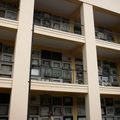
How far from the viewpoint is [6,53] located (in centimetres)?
782

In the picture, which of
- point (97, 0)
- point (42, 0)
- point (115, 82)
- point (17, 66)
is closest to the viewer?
point (17, 66)

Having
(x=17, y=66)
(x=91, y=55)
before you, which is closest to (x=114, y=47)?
(x=91, y=55)

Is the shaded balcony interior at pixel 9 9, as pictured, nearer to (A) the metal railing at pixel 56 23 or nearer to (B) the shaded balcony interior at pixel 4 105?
(A) the metal railing at pixel 56 23

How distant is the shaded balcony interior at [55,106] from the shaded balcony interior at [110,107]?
1.29m

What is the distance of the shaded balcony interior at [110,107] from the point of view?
9.20 m

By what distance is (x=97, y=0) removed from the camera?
29.9 feet

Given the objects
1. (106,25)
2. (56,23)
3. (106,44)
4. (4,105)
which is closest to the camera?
(4,105)

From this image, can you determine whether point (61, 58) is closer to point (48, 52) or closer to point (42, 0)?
point (48, 52)

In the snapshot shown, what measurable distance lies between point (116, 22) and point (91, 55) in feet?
11.4

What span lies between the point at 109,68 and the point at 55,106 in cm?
390

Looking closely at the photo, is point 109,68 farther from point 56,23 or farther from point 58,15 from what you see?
point 58,15

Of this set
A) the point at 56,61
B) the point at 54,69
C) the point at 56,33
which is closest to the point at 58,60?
the point at 56,61

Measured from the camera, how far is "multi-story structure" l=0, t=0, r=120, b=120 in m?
6.57

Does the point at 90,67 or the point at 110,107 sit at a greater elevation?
the point at 90,67
